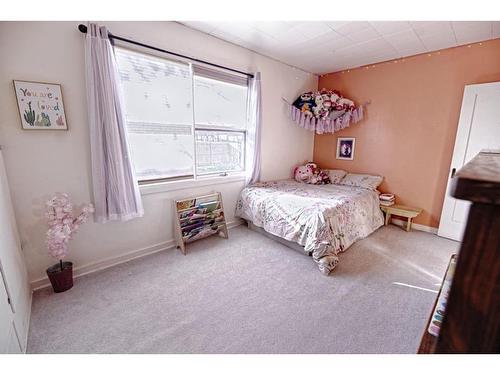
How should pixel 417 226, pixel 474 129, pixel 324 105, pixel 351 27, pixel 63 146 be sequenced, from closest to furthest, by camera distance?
1. pixel 63 146
2. pixel 351 27
3. pixel 474 129
4. pixel 417 226
5. pixel 324 105

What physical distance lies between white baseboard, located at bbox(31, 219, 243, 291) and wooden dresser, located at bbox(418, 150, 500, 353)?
8.09 ft

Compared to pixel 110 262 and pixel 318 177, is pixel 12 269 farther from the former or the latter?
pixel 318 177

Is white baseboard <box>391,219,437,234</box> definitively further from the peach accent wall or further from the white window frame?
the white window frame

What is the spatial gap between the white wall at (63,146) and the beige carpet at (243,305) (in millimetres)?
271

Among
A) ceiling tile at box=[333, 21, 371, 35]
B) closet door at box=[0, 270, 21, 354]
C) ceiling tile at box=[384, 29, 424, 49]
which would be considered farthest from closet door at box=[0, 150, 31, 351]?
ceiling tile at box=[384, 29, 424, 49]

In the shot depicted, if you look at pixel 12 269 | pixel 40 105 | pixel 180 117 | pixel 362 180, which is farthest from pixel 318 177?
pixel 12 269

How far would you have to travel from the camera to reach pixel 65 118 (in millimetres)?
1757

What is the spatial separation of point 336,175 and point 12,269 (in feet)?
12.1

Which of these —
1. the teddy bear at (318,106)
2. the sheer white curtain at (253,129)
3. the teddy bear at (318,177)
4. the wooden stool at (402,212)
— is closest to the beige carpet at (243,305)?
the wooden stool at (402,212)

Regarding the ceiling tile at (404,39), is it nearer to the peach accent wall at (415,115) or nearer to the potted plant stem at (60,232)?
the peach accent wall at (415,115)

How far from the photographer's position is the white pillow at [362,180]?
3.19m

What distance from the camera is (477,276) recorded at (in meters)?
0.32
